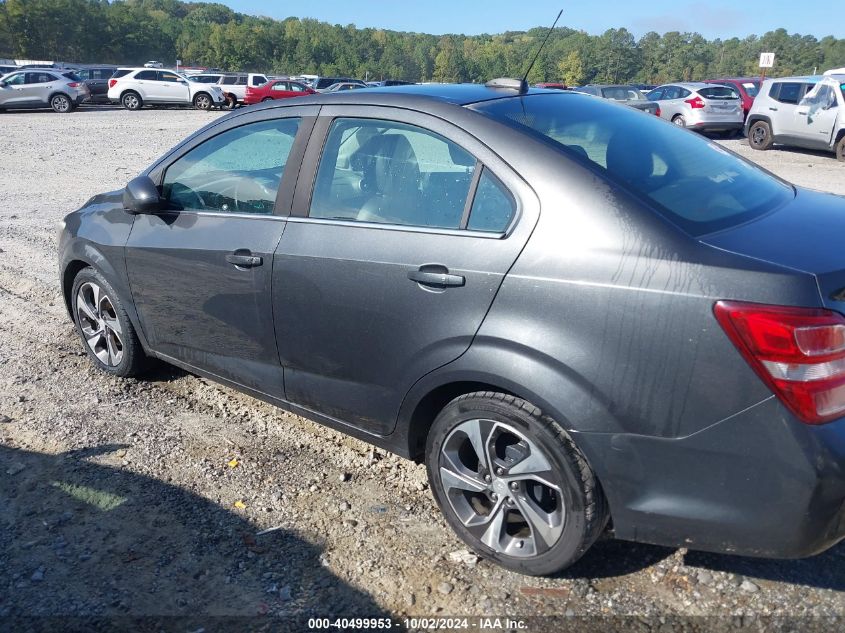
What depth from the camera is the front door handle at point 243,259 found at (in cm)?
336

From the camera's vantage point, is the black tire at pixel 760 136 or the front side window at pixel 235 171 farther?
the black tire at pixel 760 136

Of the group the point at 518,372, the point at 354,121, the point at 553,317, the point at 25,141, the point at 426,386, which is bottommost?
the point at 25,141

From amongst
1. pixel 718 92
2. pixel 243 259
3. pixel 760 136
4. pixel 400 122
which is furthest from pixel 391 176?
pixel 718 92

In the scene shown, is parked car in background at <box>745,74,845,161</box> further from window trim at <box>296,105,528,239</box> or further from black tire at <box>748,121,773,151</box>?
window trim at <box>296,105,528,239</box>

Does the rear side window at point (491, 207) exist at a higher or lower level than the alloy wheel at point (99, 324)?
higher

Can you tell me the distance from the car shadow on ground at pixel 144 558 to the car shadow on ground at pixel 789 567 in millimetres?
1264

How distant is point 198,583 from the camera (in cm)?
282

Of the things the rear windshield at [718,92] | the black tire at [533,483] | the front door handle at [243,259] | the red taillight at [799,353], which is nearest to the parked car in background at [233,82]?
the rear windshield at [718,92]

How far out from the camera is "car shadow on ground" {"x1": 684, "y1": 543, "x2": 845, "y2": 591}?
9.07 feet

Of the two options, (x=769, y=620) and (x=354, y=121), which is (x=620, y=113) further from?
(x=769, y=620)

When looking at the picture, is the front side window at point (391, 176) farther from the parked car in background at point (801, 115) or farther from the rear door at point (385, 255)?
the parked car in background at point (801, 115)

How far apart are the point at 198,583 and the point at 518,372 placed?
56.3 inches

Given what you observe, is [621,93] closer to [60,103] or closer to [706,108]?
[706,108]

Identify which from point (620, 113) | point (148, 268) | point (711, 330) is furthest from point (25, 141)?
point (711, 330)
